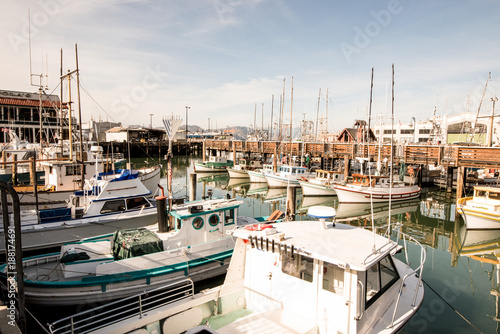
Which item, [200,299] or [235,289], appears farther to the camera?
[235,289]

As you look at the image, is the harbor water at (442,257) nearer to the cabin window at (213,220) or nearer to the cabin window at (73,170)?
the cabin window at (213,220)

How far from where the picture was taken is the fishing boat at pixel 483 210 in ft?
55.6

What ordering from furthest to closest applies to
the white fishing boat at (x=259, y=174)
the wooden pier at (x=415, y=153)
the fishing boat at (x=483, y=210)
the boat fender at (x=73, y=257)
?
1. the white fishing boat at (x=259, y=174)
2. the wooden pier at (x=415, y=153)
3. the fishing boat at (x=483, y=210)
4. the boat fender at (x=73, y=257)

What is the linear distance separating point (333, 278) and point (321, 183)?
2249cm

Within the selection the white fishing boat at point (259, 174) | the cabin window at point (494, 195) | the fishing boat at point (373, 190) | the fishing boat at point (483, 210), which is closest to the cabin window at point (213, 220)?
the fishing boat at point (483, 210)

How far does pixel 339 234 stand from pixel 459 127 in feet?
198

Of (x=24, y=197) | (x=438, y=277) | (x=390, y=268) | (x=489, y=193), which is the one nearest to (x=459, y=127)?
(x=489, y=193)

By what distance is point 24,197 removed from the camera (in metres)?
17.4

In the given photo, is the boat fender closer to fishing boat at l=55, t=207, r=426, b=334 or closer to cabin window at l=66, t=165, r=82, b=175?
fishing boat at l=55, t=207, r=426, b=334

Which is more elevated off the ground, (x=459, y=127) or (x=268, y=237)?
(x=459, y=127)

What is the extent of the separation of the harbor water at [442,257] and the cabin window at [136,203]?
410 cm

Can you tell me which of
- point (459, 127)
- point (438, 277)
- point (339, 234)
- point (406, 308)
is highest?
point (459, 127)

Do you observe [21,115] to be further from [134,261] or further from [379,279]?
[379,279]

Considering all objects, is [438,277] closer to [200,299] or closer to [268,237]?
[268,237]
